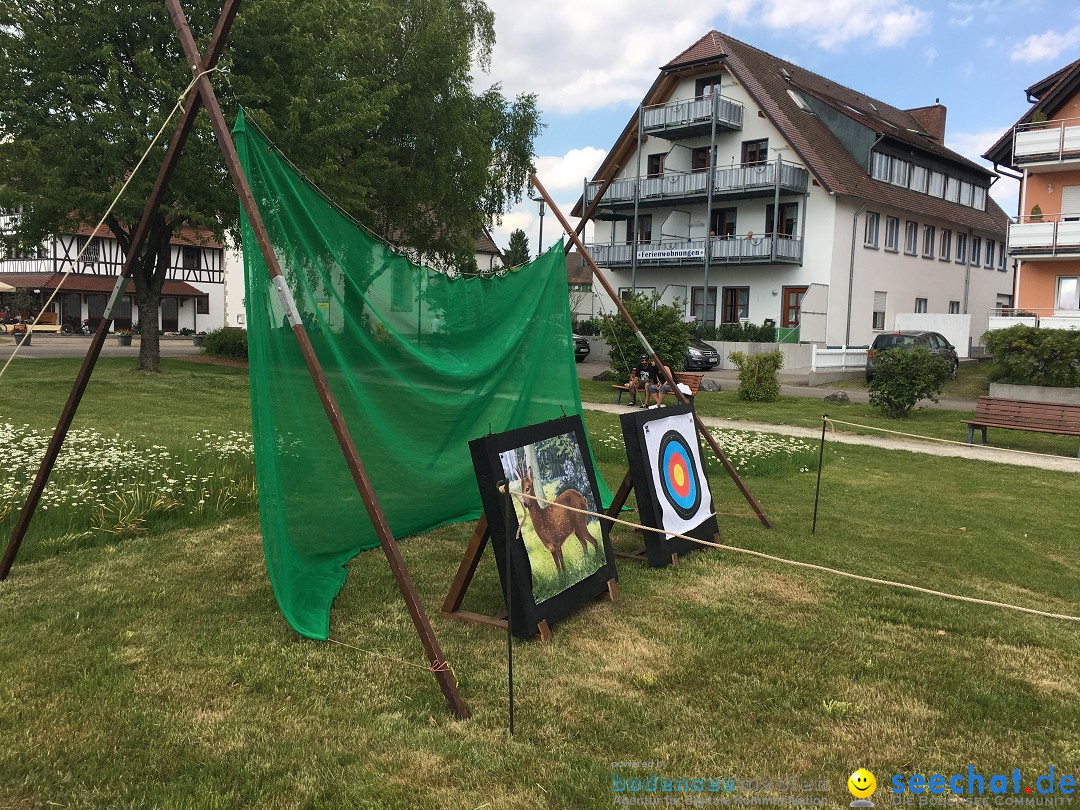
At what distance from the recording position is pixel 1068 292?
28.4 meters

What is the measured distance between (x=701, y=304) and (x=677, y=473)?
31278 millimetres

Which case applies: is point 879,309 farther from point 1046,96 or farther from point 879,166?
point 1046,96

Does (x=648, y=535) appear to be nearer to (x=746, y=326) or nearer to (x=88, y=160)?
(x=88, y=160)

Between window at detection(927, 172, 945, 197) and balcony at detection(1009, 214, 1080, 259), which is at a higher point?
window at detection(927, 172, 945, 197)

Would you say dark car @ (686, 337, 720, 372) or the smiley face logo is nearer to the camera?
the smiley face logo

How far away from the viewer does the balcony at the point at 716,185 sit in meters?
32.8

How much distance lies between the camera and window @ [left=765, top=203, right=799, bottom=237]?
112 ft

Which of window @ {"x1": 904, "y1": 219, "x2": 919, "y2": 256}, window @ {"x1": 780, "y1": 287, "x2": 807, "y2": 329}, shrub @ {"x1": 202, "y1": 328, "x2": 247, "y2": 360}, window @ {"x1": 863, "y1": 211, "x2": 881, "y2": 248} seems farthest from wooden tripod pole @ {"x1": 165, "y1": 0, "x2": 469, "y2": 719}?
window @ {"x1": 904, "y1": 219, "x2": 919, "y2": 256}

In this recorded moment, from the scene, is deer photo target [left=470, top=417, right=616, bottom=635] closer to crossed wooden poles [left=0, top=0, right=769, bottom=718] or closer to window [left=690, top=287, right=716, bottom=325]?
crossed wooden poles [left=0, top=0, right=769, bottom=718]

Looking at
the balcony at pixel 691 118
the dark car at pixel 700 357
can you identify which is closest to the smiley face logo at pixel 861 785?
the dark car at pixel 700 357

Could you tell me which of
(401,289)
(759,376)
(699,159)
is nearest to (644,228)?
(699,159)

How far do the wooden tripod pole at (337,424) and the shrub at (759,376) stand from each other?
16278mm

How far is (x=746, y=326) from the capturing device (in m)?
32.3

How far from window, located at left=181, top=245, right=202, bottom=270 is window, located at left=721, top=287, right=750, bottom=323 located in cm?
3446
